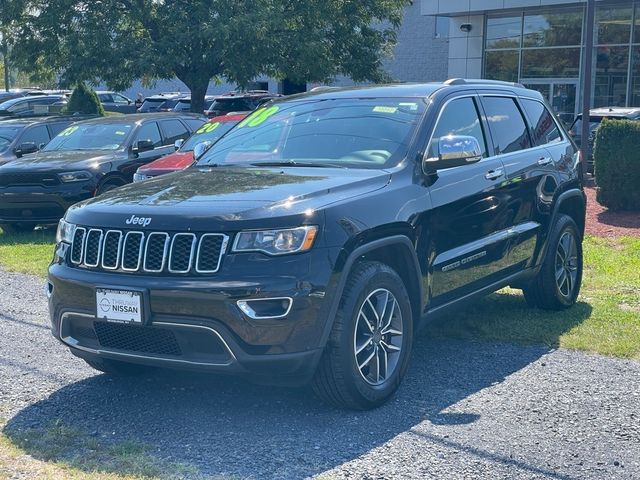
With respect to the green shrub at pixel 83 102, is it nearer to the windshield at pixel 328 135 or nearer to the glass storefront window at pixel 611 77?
the glass storefront window at pixel 611 77

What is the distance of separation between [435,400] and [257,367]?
1.22 metres

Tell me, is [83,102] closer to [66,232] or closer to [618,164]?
[618,164]

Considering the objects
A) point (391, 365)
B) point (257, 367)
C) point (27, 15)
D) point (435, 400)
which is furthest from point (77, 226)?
point (27, 15)

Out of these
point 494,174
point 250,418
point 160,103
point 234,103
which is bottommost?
point 250,418

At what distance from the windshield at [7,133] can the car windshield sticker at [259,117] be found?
368 inches

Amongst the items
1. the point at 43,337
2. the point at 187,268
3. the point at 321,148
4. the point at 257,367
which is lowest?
the point at 43,337

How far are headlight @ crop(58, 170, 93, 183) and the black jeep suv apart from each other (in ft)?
19.5

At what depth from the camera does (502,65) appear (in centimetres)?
3030

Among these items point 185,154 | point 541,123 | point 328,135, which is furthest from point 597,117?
point 328,135

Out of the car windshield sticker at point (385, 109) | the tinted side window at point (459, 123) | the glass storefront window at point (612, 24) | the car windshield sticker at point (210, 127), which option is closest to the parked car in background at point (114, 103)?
the glass storefront window at point (612, 24)

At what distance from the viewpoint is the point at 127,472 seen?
14.1 ft

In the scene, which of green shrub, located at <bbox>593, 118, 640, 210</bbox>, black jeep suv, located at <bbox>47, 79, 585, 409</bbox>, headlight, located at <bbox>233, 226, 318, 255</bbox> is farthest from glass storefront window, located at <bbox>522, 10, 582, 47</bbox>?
headlight, located at <bbox>233, 226, 318, 255</bbox>

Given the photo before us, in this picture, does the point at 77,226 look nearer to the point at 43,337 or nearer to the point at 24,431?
the point at 24,431

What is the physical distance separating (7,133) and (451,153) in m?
11.5
